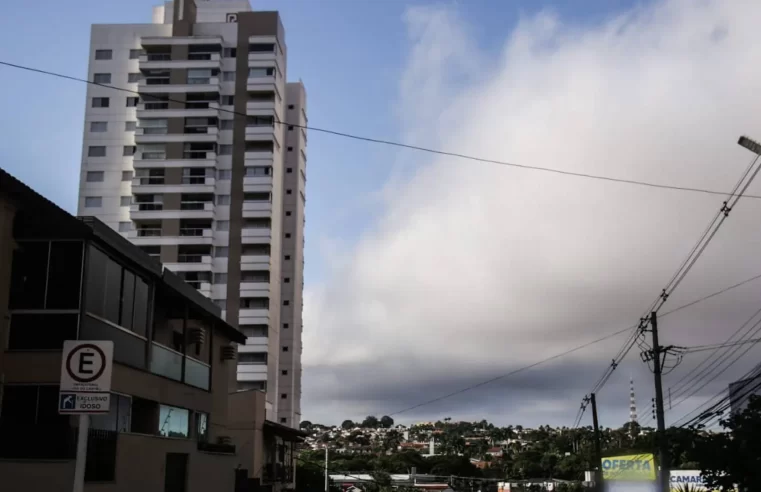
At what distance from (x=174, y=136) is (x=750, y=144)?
226 ft

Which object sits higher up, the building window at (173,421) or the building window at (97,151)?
the building window at (97,151)

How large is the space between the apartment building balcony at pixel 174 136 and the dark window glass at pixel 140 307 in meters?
57.6

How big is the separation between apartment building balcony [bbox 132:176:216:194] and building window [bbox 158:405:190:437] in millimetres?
53136

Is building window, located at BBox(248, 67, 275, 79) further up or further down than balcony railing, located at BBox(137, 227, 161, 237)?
further up

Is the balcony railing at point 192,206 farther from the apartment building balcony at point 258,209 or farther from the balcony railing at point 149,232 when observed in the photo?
the apartment building balcony at point 258,209

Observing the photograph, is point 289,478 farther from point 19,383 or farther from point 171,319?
point 19,383

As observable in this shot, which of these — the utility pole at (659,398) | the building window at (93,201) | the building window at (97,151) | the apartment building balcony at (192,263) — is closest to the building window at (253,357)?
the apartment building balcony at (192,263)

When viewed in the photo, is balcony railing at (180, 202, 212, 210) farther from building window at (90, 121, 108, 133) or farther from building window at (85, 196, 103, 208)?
building window at (90, 121, 108, 133)

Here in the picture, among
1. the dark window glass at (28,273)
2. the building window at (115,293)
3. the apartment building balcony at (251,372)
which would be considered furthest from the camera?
the apartment building balcony at (251,372)

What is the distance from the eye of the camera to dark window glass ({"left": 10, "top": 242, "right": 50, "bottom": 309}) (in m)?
20.0

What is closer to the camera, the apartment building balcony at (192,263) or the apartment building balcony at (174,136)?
the apartment building balcony at (192,263)

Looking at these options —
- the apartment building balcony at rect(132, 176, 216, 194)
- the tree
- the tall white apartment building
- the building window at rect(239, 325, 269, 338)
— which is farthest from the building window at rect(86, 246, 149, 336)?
the apartment building balcony at rect(132, 176, 216, 194)

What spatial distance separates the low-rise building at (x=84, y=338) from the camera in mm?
18609

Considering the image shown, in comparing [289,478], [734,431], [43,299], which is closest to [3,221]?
[43,299]
